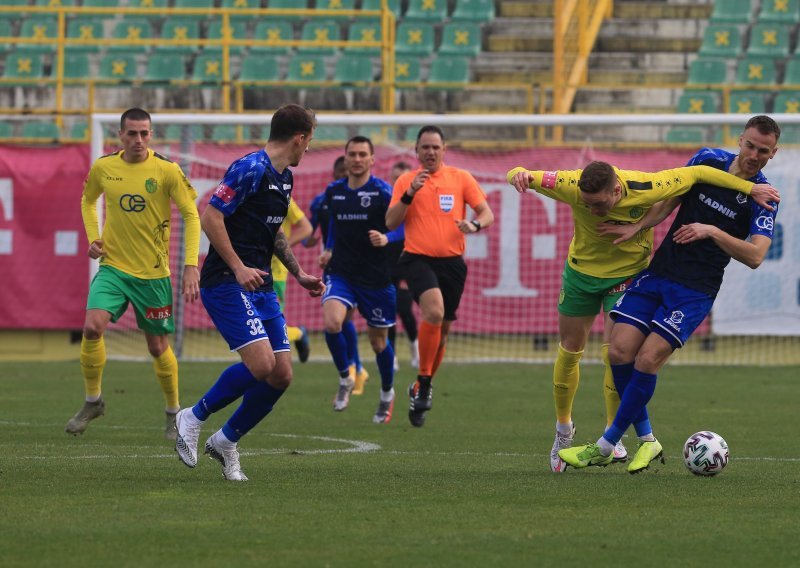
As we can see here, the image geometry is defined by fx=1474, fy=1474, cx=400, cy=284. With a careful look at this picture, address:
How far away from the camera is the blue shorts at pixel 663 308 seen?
8.45 metres

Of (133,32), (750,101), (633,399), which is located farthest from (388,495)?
(133,32)

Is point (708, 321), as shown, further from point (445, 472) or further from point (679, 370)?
point (445, 472)

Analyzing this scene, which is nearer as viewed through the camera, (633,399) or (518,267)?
(633,399)

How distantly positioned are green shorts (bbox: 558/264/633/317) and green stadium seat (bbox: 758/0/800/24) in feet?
57.1

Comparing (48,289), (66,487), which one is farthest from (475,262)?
(66,487)

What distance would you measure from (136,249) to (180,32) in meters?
15.2

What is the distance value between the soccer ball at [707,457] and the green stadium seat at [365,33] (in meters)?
16.9

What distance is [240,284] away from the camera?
7930 millimetres

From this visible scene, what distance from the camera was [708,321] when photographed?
2002cm

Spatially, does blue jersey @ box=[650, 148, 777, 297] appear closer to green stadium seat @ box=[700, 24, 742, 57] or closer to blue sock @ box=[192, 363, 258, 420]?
blue sock @ box=[192, 363, 258, 420]

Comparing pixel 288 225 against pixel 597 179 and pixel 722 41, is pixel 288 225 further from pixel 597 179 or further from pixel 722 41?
pixel 722 41

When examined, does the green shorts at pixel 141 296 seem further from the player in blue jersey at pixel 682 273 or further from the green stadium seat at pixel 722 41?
the green stadium seat at pixel 722 41

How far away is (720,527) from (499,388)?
31.4ft

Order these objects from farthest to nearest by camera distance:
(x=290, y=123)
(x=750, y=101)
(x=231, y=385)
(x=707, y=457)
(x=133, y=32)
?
(x=133, y=32) → (x=750, y=101) → (x=707, y=457) → (x=231, y=385) → (x=290, y=123)
